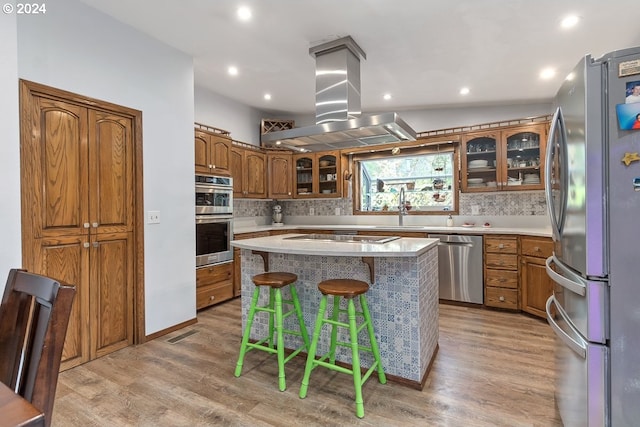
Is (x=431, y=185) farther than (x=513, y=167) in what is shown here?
Yes

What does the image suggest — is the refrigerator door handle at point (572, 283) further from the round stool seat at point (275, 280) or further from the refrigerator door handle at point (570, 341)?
the round stool seat at point (275, 280)

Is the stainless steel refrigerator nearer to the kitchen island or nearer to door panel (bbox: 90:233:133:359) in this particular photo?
the kitchen island

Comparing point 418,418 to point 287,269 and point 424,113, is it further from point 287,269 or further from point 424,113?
point 424,113

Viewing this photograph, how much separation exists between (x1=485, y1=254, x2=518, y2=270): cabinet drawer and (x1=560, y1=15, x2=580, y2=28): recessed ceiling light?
2196 millimetres

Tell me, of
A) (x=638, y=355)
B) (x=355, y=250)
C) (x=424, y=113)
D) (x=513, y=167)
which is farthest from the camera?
(x=424, y=113)

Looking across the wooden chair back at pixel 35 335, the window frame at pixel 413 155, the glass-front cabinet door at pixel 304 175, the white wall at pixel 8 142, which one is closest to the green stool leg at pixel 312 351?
the wooden chair back at pixel 35 335

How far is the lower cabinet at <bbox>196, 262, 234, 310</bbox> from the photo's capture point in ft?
12.0

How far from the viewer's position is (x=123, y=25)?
2.69 meters

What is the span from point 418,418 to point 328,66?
2740mm

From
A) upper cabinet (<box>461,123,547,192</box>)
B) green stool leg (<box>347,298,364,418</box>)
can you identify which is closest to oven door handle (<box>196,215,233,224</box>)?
green stool leg (<box>347,298,364,418</box>)

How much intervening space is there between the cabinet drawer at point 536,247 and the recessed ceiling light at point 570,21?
1892 millimetres

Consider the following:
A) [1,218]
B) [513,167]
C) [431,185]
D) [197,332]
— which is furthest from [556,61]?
[1,218]

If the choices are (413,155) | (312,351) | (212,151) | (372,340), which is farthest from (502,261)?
(212,151)

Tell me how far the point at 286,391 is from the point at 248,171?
10.7 feet
